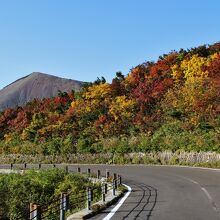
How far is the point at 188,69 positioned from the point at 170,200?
4874 centimetres

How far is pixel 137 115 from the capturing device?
205 ft

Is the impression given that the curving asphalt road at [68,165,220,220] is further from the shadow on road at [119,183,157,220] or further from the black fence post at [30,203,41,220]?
the black fence post at [30,203,41,220]

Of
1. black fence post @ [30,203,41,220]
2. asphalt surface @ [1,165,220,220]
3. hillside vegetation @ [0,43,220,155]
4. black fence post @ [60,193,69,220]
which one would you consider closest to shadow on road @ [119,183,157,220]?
asphalt surface @ [1,165,220,220]

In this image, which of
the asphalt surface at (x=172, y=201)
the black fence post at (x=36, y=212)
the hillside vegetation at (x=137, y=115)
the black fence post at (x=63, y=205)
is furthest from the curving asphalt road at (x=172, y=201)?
the hillside vegetation at (x=137, y=115)

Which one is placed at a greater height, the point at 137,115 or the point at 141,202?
the point at 137,115

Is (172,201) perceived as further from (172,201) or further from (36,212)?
(36,212)

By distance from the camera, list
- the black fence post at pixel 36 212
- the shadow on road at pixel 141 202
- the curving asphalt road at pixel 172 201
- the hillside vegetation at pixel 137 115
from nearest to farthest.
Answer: the black fence post at pixel 36 212, the curving asphalt road at pixel 172 201, the shadow on road at pixel 141 202, the hillside vegetation at pixel 137 115

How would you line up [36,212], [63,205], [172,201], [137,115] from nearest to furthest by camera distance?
1. [36,212]
2. [63,205]
3. [172,201]
4. [137,115]

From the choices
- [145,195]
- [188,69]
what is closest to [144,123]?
[188,69]

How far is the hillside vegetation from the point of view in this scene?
5297 centimetres

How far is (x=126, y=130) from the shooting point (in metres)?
61.8

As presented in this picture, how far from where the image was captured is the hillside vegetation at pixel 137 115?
174ft

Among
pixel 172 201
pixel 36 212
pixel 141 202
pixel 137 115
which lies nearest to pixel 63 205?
pixel 36 212

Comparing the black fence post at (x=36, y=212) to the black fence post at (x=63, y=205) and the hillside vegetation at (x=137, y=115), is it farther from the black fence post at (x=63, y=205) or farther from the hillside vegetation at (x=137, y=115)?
the hillside vegetation at (x=137, y=115)
